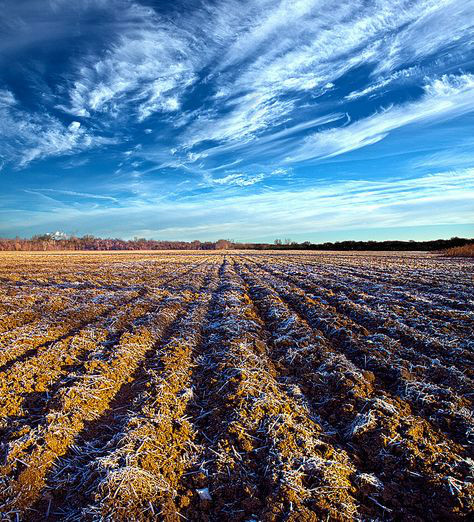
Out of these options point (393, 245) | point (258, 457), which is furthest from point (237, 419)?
point (393, 245)

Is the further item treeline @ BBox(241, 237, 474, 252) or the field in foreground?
treeline @ BBox(241, 237, 474, 252)

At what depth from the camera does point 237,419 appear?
4.16 metres

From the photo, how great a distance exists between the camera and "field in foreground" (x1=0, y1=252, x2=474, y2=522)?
2.99 metres

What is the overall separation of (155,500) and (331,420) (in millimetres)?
2501

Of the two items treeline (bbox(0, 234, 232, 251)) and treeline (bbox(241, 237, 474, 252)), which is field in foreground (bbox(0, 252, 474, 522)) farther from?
treeline (bbox(0, 234, 232, 251))

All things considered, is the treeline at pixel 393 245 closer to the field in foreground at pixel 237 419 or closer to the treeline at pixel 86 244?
the treeline at pixel 86 244

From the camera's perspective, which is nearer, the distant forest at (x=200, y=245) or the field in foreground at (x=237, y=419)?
the field in foreground at (x=237, y=419)

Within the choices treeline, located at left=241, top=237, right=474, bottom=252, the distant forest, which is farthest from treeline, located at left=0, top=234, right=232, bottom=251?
treeline, located at left=241, top=237, right=474, bottom=252

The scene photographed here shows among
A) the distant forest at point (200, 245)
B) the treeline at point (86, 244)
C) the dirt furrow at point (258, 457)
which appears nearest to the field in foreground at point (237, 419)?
the dirt furrow at point (258, 457)

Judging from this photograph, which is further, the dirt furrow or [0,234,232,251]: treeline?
→ [0,234,232,251]: treeline

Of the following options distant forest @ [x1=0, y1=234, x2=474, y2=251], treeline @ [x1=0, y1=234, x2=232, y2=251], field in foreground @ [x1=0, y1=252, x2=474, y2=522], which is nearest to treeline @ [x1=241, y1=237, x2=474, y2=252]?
distant forest @ [x1=0, y1=234, x2=474, y2=251]

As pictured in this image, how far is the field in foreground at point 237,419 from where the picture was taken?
2992mm

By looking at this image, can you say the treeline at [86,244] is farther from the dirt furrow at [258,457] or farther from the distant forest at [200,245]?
the dirt furrow at [258,457]

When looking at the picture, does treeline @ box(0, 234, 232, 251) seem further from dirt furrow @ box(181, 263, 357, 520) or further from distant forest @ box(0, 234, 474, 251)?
dirt furrow @ box(181, 263, 357, 520)
